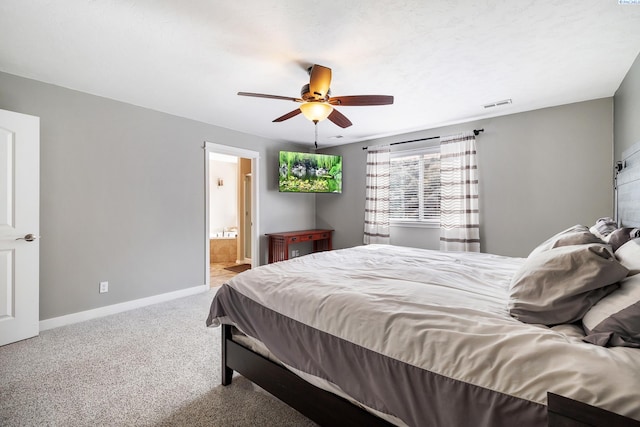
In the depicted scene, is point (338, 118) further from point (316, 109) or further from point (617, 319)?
point (617, 319)

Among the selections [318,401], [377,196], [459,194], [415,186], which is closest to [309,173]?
[377,196]

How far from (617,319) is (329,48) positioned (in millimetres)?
2250

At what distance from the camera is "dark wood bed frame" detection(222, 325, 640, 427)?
27.1 inches

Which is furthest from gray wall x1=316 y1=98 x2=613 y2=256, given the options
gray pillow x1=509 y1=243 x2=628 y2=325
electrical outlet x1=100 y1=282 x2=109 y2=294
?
electrical outlet x1=100 y1=282 x2=109 y2=294

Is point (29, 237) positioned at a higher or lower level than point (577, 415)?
higher

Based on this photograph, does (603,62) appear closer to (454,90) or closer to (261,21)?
(454,90)

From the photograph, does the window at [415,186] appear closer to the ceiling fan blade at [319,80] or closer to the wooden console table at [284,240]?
the wooden console table at [284,240]

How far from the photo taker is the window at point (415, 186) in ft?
14.4

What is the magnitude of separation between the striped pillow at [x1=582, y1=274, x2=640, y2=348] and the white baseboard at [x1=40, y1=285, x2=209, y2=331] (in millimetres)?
4057

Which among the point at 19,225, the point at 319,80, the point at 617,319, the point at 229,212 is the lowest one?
the point at 617,319

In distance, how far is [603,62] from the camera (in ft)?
7.77

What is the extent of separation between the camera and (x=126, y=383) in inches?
76.9

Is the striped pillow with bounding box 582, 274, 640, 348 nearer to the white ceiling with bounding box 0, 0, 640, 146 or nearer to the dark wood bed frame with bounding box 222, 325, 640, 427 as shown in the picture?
the dark wood bed frame with bounding box 222, 325, 640, 427

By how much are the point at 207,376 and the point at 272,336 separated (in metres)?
0.90
